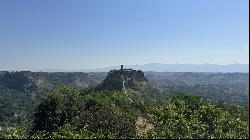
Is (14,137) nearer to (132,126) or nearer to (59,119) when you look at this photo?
(132,126)

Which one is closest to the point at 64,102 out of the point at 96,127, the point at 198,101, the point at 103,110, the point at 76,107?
the point at 76,107

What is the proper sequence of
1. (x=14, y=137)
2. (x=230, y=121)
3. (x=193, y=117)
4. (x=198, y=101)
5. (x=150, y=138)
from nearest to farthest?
(x=150, y=138), (x=14, y=137), (x=230, y=121), (x=193, y=117), (x=198, y=101)

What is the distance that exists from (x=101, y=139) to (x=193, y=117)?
22.2 metres

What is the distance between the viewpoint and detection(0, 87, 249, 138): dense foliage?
55.6 metres

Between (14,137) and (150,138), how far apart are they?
60.5ft

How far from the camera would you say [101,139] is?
52.2 metres

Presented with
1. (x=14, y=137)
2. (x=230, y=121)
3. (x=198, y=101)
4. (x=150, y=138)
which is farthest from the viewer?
(x=198, y=101)

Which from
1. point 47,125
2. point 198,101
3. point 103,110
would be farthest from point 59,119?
point 198,101

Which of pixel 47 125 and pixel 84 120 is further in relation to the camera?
pixel 47 125

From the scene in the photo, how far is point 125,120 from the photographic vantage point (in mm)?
75062

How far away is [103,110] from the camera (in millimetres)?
80750

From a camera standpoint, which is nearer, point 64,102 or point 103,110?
point 103,110

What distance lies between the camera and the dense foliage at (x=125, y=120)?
5560 cm

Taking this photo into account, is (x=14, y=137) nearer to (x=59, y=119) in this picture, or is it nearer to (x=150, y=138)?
(x=150, y=138)
